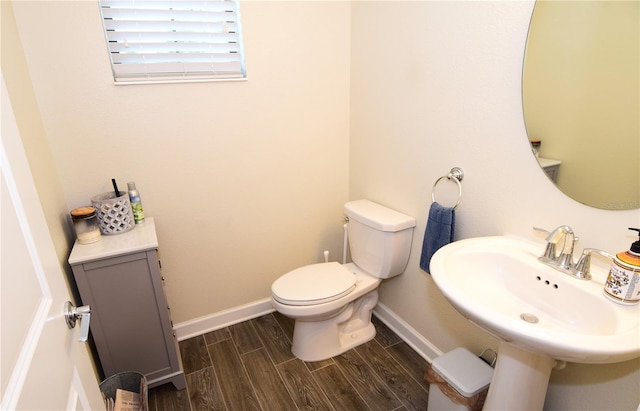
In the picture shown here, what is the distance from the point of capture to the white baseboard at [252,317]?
1911mm

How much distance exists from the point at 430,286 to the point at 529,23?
1.20 m

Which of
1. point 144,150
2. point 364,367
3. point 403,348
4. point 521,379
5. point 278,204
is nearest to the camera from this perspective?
point 521,379

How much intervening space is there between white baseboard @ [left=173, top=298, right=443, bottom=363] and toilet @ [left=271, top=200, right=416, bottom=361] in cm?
15

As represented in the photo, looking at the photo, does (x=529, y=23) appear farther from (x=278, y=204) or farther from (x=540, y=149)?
(x=278, y=204)

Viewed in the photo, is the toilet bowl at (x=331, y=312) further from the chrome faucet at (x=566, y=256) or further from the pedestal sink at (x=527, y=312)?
the chrome faucet at (x=566, y=256)

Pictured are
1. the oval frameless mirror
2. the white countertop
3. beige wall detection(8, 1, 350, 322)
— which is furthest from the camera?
beige wall detection(8, 1, 350, 322)

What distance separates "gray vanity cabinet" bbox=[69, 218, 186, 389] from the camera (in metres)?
1.41

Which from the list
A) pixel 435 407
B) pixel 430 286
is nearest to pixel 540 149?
pixel 430 286

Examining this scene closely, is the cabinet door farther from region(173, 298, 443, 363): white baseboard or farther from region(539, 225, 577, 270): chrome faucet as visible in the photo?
region(539, 225, 577, 270): chrome faucet

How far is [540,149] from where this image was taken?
1.17m

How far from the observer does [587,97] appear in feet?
3.44

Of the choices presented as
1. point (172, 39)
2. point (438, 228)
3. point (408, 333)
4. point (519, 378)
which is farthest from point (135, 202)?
point (519, 378)

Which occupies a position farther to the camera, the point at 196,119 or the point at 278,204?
the point at 278,204

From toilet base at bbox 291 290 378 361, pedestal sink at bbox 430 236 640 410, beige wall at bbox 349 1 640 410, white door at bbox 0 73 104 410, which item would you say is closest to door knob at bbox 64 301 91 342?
white door at bbox 0 73 104 410
